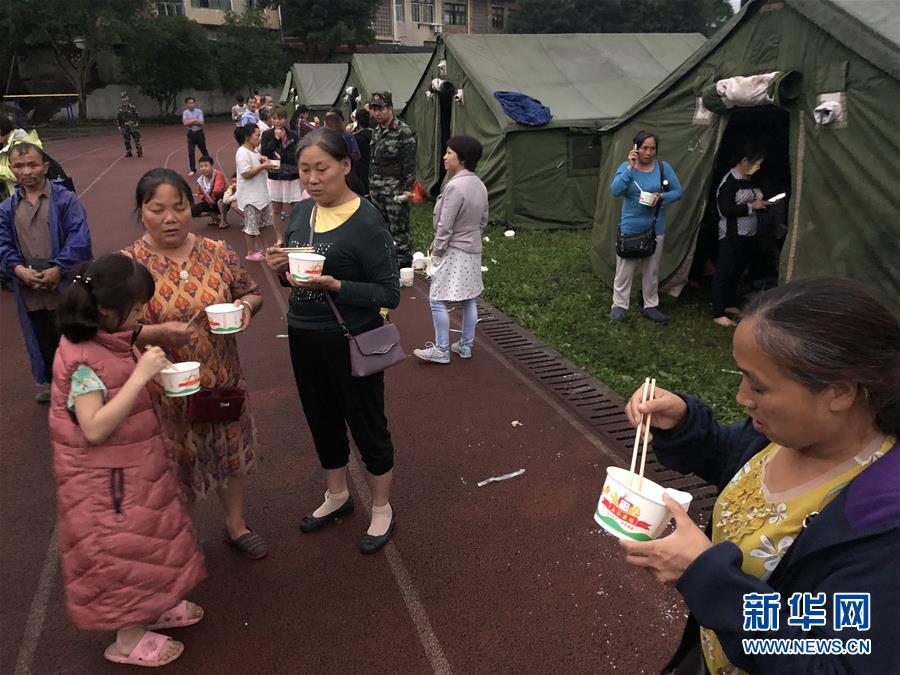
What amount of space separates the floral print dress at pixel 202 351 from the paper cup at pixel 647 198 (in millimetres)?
4346

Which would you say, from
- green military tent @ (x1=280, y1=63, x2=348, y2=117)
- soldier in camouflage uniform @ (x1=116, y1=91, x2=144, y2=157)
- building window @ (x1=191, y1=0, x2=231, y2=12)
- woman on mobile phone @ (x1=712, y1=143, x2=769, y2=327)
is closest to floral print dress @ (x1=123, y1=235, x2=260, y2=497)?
woman on mobile phone @ (x1=712, y1=143, x2=769, y2=327)

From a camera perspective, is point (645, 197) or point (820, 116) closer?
point (820, 116)

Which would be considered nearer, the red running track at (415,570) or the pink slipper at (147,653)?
the pink slipper at (147,653)

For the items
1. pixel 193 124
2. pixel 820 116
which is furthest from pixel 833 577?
pixel 193 124

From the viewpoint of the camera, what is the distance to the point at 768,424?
4.25ft

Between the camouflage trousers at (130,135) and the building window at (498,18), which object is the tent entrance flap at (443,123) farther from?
the building window at (498,18)

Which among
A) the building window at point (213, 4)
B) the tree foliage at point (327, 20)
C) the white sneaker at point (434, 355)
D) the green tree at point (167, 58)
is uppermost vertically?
the building window at point (213, 4)

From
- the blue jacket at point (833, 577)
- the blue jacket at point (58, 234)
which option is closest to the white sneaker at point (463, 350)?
the blue jacket at point (58, 234)

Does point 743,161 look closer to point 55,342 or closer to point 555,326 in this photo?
point 555,326

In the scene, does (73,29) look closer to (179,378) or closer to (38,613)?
(38,613)

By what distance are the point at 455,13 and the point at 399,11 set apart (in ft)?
19.7

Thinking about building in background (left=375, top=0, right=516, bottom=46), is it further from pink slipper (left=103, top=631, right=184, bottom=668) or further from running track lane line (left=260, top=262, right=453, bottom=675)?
pink slipper (left=103, top=631, right=184, bottom=668)

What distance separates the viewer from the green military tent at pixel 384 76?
1569cm

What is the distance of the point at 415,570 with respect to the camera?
10.7 ft
